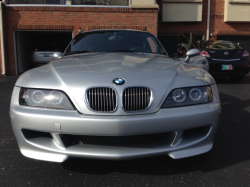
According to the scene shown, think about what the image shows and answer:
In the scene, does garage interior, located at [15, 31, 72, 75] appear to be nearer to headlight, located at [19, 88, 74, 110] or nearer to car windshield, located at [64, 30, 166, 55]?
car windshield, located at [64, 30, 166, 55]

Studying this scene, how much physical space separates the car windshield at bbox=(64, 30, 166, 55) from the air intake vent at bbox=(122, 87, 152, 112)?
1.59 metres

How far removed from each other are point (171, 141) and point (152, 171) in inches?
16.9

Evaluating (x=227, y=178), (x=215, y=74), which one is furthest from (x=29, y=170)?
(x=215, y=74)

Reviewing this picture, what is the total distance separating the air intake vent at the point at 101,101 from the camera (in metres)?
2.22

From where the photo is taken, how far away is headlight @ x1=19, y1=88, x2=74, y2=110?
7.52 ft

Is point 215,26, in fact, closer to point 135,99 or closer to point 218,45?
point 218,45

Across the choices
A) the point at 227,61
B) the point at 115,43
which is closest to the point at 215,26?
the point at 227,61

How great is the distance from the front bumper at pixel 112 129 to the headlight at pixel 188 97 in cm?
5

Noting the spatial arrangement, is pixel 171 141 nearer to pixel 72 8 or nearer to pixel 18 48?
pixel 72 8

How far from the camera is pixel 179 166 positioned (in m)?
2.65

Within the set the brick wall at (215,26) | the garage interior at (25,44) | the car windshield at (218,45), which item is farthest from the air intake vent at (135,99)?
the brick wall at (215,26)

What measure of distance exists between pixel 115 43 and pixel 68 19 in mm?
7934

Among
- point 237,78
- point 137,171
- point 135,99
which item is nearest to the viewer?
point 135,99

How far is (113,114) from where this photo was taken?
2.20 meters
